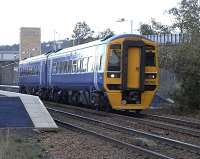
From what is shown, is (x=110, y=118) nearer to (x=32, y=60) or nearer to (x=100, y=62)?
(x=100, y=62)

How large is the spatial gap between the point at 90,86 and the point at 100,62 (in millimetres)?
1656

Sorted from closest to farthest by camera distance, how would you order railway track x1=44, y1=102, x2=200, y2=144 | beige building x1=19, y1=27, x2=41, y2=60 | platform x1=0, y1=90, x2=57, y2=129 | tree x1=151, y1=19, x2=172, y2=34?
1. railway track x1=44, y1=102, x2=200, y2=144
2. platform x1=0, y1=90, x2=57, y2=129
3. tree x1=151, y1=19, x2=172, y2=34
4. beige building x1=19, y1=27, x2=41, y2=60

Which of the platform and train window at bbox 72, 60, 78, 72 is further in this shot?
train window at bbox 72, 60, 78, 72

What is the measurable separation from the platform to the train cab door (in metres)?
5.52

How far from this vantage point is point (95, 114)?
81.6 ft

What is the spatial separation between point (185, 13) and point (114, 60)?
1398 cm

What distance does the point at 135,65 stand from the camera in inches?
953

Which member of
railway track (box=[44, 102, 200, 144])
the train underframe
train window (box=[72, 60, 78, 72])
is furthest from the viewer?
train window (box=[72, 60, 78, 72])

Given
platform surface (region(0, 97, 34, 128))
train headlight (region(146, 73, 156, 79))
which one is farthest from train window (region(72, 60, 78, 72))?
platform surface (region(0, 97, 34, 128))

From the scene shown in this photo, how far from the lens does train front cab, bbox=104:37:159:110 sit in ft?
78.5

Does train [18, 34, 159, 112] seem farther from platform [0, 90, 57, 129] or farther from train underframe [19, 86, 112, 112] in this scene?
platform [0, 90, 57, 129]

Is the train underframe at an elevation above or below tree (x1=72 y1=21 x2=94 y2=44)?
below

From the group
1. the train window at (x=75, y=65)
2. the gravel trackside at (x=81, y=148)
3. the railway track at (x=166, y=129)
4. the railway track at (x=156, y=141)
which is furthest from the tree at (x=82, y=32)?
the gravel trackside at (x=81, y=148)

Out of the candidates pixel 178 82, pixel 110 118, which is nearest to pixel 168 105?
pixel 178 82
